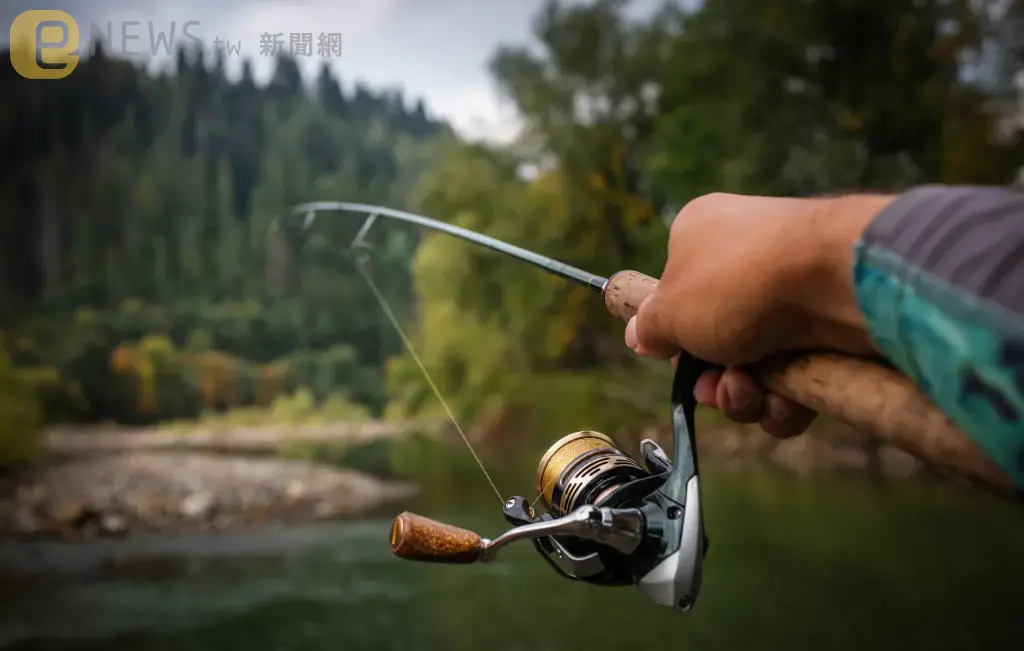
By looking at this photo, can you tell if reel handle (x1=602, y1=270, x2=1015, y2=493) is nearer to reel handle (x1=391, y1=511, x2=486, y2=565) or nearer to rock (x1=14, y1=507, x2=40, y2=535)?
reel handle (x1=391, y1=511, x2=486, y2=565)

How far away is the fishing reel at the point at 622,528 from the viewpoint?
88cm

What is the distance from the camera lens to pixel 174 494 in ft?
23.3

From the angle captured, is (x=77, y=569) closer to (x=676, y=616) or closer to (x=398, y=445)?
(x=398, y=445)

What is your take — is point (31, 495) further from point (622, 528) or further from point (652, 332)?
point (652, 332)

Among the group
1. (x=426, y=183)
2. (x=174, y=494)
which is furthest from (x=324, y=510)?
(x=426, y=183)

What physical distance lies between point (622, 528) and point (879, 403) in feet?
0.98

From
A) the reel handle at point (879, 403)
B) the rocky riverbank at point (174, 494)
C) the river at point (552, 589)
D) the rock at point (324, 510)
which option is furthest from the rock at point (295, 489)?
A: the reel handle at point (879, 403)

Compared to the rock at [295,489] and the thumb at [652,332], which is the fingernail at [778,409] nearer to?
the thumb at [652,332]

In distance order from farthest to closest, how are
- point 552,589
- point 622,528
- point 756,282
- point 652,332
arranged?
point 552,589 → point 622,528 → point 652,332 → point 756,282

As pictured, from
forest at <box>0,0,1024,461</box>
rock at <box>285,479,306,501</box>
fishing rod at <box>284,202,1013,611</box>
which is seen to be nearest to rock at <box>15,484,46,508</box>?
forest at <box>0,0,1024,461</box>

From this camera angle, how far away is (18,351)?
698cm

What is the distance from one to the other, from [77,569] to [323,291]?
9.38 ft

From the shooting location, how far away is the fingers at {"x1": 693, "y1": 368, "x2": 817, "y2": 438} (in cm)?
82

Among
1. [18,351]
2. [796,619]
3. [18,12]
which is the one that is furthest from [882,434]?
[18,351]
